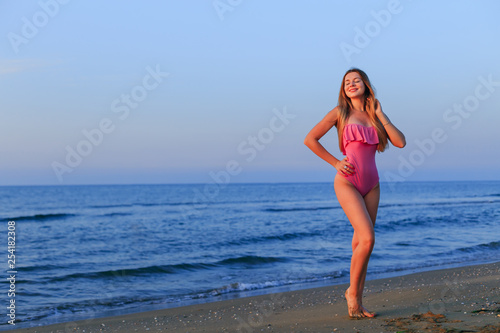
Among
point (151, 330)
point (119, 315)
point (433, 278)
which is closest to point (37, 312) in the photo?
point (119, 315)

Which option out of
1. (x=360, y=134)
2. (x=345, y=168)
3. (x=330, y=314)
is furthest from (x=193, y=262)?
A: (x=360, y=134)

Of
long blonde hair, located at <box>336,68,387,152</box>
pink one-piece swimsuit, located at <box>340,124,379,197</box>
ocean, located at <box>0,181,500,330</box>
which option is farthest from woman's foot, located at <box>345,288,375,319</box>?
ocean, located at <box>0,181,500,330</box>

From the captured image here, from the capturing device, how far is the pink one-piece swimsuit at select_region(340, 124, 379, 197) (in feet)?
15.4

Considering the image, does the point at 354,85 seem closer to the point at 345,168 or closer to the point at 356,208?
the point at 345,168

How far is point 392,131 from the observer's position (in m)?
4.68

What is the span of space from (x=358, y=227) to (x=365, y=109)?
1178 mm

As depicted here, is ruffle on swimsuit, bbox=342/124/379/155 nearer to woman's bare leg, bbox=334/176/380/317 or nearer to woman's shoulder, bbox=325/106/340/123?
woman's shoulder, bbox=325/106/340/123

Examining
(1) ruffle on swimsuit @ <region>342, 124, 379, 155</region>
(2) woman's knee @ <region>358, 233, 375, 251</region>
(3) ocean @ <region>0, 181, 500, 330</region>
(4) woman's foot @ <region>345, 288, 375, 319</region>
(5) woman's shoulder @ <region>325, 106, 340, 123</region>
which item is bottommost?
(3) ocean @ <region>0, 181, 500, 330</region>

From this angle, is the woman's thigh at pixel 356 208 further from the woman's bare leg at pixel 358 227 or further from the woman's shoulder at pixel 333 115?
the woman's shoulder at pixel 333 115

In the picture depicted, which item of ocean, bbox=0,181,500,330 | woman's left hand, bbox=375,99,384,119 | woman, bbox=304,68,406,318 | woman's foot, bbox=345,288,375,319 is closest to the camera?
woman, bbox=304,68,406,318

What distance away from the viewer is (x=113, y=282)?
35.0 feet

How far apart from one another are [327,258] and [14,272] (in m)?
7.58

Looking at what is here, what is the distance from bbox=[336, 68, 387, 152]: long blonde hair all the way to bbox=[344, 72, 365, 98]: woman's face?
0.14 ft

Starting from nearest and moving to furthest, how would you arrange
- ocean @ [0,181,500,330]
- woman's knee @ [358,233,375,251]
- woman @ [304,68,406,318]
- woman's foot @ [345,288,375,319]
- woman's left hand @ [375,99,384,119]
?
woman's knee @ [358,233,375,251], woman @ [304,68,406,318], woman's left hand @ [375,99,384,119], woman's foot @ [345,288,375,319], ocean @ [0,181,500,330]
